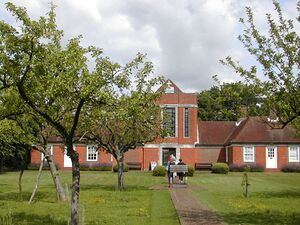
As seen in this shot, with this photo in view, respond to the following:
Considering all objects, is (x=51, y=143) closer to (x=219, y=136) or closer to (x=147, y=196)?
(x=219, y=136)

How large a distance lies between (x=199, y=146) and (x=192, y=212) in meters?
43.8

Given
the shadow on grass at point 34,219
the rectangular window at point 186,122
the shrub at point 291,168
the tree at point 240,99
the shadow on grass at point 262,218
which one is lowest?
the shadow on grass at point 262,218

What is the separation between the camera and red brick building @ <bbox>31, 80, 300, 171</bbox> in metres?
56.8

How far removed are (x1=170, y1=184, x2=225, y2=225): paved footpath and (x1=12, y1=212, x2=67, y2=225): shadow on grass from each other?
387cm

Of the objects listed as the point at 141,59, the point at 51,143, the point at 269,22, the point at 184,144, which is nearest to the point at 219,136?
the point at 184,144

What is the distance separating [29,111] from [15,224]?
3.42m

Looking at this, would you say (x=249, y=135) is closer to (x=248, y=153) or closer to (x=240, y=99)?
(x=248, y=153)

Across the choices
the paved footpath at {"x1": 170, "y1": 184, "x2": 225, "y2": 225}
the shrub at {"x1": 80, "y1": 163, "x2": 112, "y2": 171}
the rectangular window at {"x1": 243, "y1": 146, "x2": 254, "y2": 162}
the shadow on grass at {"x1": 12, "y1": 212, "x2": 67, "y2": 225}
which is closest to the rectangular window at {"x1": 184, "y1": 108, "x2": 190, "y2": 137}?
the rectangular window at {"x1": 243, "y1": 146, "x2": 254, "y2": 162}

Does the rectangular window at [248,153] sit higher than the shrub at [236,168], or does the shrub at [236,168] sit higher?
the rectangular window at [248,153]

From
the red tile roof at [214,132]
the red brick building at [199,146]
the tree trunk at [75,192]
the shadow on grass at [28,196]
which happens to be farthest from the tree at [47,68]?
the red tile roof at [214,132]

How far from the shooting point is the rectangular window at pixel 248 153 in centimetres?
5681

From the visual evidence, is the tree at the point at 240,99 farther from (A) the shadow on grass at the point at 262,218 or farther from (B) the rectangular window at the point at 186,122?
(B) the rectangular window at the point at 186,122

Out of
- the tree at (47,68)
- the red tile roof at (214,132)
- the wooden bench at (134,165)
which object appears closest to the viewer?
the tree at (47,68)

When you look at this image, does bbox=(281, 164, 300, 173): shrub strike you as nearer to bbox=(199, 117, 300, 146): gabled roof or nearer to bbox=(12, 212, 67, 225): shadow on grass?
bbox=(199, 117, 300, 146): gabled roof
